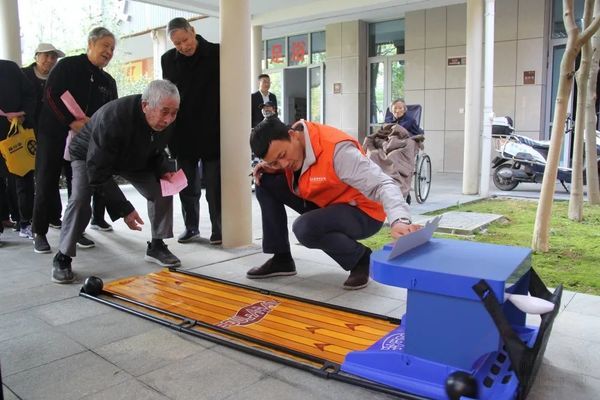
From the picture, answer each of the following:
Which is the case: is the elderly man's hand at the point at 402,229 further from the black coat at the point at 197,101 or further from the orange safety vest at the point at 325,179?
the black coat at the point at 197,101

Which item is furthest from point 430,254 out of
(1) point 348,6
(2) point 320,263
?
(1) point 348,6

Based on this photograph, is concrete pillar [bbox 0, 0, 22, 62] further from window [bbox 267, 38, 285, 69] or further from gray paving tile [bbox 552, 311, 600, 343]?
window [bbox 267, 38, 285, 69]

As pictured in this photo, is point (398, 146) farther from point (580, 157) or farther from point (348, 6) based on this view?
point (348, 6)

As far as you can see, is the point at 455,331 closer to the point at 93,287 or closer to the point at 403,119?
the point at 93,287

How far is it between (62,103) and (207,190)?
1.33 meters

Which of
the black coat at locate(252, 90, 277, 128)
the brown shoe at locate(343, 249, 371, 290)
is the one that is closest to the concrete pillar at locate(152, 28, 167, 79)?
the black coat at locate(252, 90, 277, 128)

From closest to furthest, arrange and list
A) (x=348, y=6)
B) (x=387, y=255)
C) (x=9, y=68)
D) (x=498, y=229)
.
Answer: (x=387, y=255) → (x=9, y=68) → (x=498, y=229) → (x=348, y=6)

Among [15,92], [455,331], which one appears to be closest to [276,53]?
[15,92]

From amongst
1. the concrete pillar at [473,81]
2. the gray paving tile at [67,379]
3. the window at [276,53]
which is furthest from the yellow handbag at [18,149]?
the window at [276,53]

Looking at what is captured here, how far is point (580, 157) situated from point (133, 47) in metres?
15.3

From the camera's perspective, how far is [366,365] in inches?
82.2

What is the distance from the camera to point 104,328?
2676mm

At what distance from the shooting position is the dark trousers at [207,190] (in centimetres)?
458

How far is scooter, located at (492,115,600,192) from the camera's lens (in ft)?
26.7
